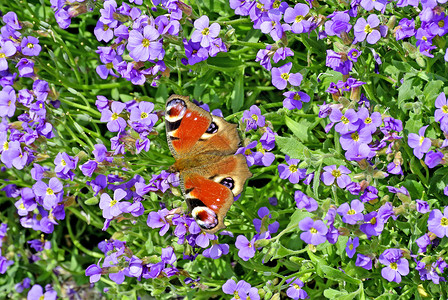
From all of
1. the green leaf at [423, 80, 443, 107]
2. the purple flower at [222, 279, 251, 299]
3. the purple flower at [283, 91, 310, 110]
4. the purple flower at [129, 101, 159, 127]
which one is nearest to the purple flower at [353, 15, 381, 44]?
the green leaf at [423, 80, 443, 107]

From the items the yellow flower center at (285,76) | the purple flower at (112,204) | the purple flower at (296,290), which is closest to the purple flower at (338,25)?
the yellow flower center at (285,76)

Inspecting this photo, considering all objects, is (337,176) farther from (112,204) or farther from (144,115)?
(112,204)

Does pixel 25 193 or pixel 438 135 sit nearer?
pixel 438 135

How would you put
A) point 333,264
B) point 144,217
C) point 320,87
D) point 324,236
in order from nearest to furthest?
1. point 324,236
2. point 333,264
3. point 320,87
4. point 144,217

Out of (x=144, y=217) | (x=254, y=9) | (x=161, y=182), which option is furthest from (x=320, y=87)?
(x=144, y=217)

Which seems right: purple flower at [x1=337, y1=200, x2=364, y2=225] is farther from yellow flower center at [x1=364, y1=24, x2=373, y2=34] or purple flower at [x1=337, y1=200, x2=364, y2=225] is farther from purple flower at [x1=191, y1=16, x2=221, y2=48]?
purple flower at [x1=191, y1=16, x2=221, y2=48]

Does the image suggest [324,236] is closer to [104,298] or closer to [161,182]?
[161,182]

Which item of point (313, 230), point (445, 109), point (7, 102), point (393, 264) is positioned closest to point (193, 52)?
point (313, 230)
